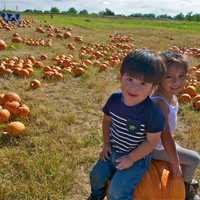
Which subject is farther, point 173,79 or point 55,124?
point 55,124

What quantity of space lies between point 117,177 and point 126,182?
0.09 meters

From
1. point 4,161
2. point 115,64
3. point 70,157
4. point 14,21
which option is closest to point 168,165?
point 70,157

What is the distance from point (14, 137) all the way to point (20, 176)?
106cm

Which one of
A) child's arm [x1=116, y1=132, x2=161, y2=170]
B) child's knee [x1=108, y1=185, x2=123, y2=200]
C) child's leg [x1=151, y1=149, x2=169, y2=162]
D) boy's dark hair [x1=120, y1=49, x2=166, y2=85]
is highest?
boy's dark hair [x1=120, y1=49, x2=166, y2=85]

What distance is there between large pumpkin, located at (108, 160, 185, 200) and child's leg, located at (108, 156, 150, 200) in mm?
65

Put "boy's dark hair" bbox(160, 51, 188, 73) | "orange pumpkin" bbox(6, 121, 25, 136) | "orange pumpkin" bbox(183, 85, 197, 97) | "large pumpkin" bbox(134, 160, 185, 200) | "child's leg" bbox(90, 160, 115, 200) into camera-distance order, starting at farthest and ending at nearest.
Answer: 1. "orange pumpkin" bbox(183, 85, 197, 97)
2. "orange pumpkin" bbox(6, 121, 25, 136)
3. "child's leg" bbox(90, 160, 115, 200)
4. "boy's dark hair" bbox(160, 51, 188, 73)
5. "large pumpkin" bbox(134, 160, 185, 200)

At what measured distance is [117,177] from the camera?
148 inches

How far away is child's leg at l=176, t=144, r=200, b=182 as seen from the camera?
13.7ft

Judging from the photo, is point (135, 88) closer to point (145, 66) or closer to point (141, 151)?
point (145, 66)

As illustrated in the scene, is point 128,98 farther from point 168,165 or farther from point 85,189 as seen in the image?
point 85,189

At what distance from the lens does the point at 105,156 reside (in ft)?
13.2

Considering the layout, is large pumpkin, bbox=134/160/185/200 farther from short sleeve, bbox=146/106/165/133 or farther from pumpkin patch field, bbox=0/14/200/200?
pumpkin patch field, bbox=0/14/200/200

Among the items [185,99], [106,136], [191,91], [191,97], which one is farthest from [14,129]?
[191,91]

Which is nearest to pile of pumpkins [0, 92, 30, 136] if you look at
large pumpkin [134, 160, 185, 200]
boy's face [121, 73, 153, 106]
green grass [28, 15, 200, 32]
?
large pumpkin [134, 160, 185, 200]
